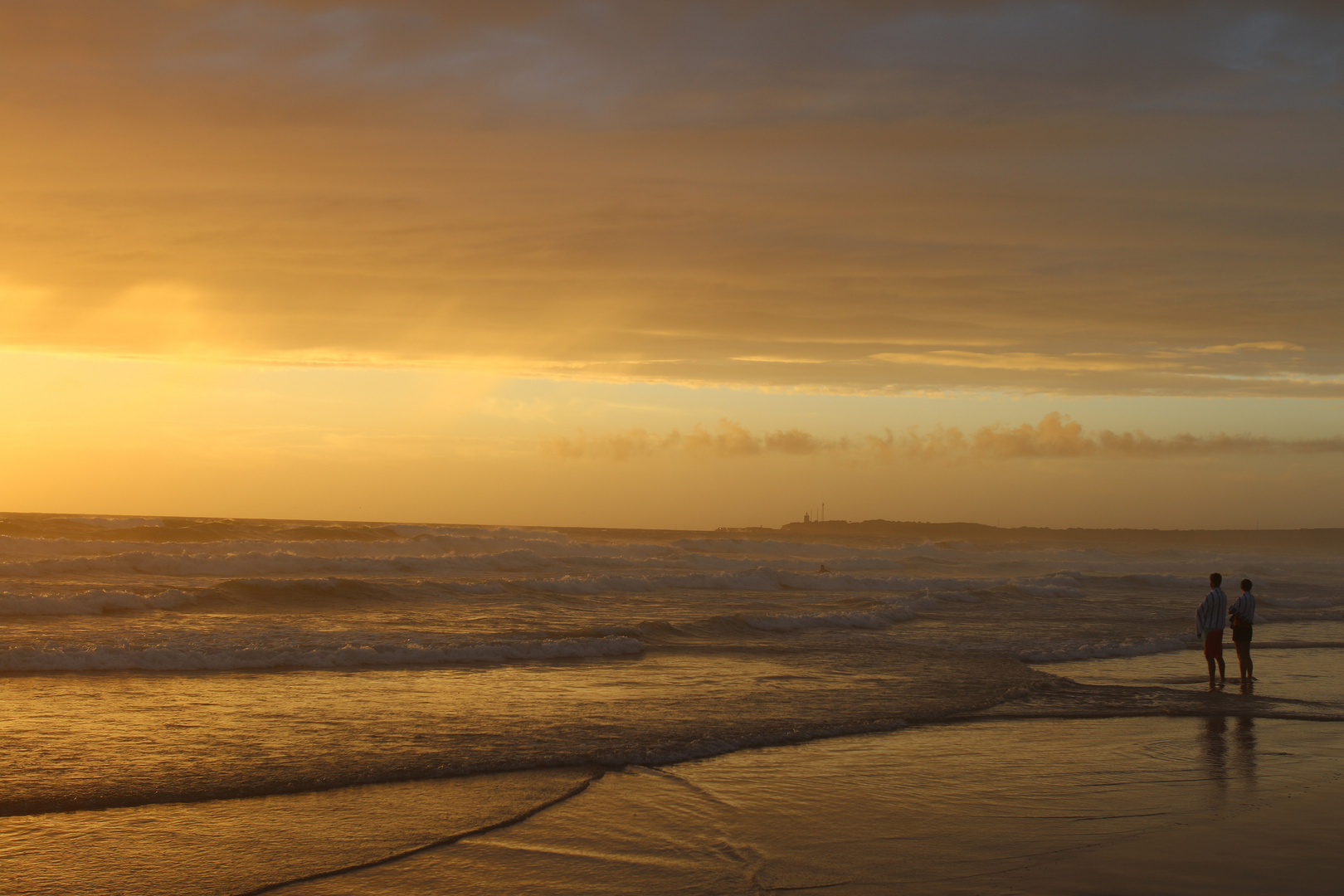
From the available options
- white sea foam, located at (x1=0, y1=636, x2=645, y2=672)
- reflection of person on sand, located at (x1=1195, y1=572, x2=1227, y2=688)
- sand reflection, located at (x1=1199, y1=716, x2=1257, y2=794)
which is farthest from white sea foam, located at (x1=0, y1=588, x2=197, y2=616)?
reflection of person on sand, located at (x1=1195, y1=572, x2=1227, y2=688)

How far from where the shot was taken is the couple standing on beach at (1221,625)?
1395 centimetres

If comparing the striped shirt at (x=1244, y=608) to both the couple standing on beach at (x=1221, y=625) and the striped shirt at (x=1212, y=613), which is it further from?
the striped shirt at (x=1212, y=613)

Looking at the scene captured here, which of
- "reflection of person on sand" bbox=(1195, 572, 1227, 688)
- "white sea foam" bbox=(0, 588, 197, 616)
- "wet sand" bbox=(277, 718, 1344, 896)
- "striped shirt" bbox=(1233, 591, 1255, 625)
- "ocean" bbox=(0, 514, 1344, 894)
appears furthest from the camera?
"white sea foam" bbox=(0, 588, 197, 616)

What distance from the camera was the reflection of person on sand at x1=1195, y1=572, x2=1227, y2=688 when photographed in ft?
45.6

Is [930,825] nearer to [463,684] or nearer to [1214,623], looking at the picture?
[463,684]

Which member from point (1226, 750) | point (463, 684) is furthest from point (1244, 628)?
point (463, 684)

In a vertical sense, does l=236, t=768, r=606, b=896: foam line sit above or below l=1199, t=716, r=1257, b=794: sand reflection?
above

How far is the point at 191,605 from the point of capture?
20.7m

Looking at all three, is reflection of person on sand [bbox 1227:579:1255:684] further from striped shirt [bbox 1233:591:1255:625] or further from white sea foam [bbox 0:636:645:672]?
white sea foam [bbox 0:636:645:672]

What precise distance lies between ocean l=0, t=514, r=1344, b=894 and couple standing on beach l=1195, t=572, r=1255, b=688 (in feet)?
1.97

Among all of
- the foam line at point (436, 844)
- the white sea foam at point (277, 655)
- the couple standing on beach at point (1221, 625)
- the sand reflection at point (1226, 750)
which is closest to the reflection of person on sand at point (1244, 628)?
the couple standing on beach at point (1221, 625)

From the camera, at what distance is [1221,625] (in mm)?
14258

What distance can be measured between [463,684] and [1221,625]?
434 inches

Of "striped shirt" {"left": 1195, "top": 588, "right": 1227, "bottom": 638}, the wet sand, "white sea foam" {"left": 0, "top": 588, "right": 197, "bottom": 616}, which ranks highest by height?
"striped shirt" {"left": 1195, "top": 588, "right": 1227, "bottom": 638}
